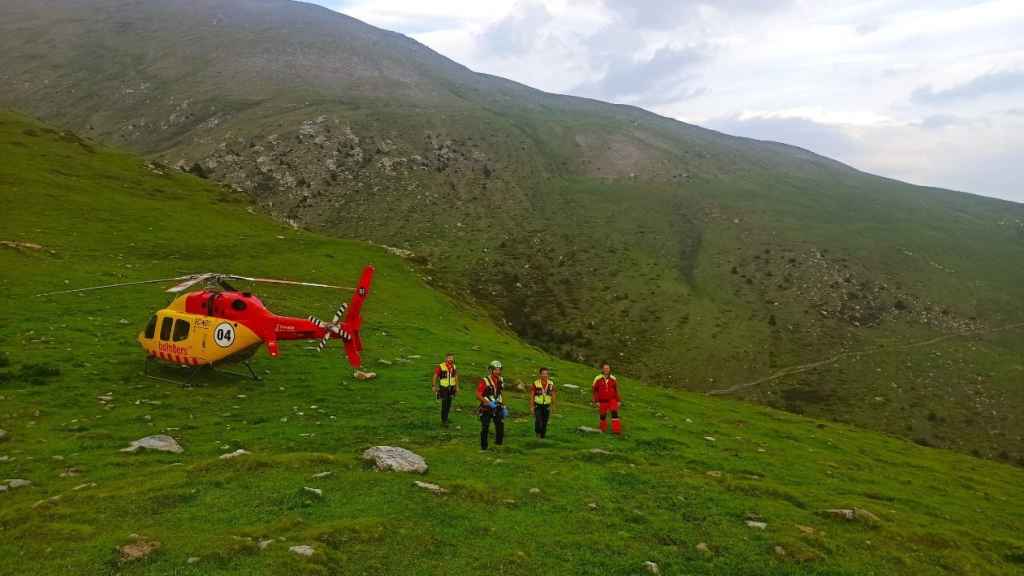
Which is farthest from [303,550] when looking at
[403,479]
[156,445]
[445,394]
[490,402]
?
[445,394]

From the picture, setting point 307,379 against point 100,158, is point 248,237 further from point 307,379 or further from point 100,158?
point 307,379

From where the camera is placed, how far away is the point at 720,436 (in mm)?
26172

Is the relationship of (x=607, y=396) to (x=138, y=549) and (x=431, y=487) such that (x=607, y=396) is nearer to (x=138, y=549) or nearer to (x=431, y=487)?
(x=431, y=487)

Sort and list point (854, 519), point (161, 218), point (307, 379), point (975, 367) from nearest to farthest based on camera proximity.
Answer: point (854, 519) < point (307, 379) < point (161, 218) < point (975, 367)

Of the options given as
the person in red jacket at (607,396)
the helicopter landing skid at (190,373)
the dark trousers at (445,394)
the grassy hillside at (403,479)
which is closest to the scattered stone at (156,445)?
the grassy hillside at (403,479)

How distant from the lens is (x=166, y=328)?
22.9 meters

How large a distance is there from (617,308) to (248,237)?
53.4 m

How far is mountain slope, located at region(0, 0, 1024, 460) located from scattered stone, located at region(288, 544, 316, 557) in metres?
53.0

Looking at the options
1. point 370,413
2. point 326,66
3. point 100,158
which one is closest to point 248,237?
point 100,158

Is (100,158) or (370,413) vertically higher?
(100,158)

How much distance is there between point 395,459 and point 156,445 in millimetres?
6816

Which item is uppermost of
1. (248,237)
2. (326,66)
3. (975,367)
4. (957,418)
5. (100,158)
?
(326,66)

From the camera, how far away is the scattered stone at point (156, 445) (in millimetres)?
16344

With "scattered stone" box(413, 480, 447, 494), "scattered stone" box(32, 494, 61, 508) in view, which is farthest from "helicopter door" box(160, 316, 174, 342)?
"scattered stone" box(413, 480, 447, 494)
